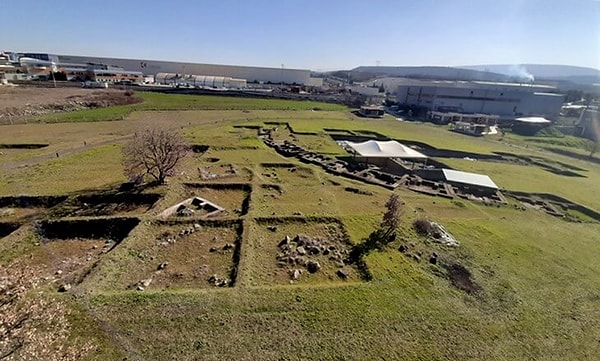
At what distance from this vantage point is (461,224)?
61.2 feet

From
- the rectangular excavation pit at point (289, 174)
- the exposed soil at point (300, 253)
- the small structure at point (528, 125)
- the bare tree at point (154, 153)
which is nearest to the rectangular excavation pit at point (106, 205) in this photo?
the bare tree at point (154, 153)

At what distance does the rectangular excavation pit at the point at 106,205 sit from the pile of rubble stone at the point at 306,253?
31.4ft

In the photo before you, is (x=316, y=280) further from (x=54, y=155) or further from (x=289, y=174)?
(x=54, y=155)

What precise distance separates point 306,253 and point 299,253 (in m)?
0.34

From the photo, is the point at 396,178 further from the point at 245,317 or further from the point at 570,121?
the point at 570,121

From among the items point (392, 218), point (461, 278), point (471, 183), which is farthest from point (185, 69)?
point (461, 278)

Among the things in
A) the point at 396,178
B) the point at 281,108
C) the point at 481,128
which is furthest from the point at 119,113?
the point at 481,128

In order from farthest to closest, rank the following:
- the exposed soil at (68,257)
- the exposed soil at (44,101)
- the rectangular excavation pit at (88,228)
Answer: the exposed soil at (44,101), the rectangular excavation pit at (88,228), the exposed soil at (68,257)

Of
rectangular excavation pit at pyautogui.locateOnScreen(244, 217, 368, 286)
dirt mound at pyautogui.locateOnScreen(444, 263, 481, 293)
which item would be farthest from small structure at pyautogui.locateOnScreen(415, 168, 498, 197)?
rectangular excavation pit at pyautogui.locateOnScreen(244, 217, 368, 286)

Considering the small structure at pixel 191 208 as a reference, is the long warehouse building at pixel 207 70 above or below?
above

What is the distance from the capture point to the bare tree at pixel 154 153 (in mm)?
21281

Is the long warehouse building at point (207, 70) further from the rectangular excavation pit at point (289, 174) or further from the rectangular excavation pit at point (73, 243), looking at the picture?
the rectangular excavation pit at point (73, 243)

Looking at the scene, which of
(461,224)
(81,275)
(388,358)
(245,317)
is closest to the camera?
(388,358)

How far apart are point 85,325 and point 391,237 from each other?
13.1 metres
